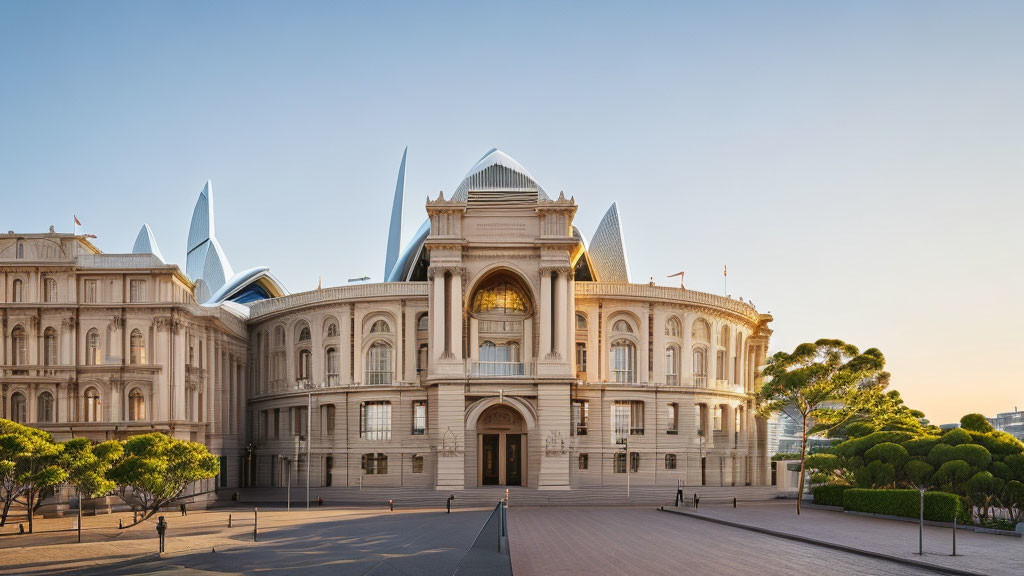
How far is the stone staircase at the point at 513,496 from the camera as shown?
192ft

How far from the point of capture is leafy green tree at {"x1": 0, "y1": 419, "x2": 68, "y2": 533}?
130ft

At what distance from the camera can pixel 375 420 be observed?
7088cm

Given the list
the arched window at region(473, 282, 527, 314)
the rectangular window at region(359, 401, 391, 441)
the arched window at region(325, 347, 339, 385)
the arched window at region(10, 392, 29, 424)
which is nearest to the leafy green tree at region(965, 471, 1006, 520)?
the arched window at region(473, 282, 527, 314)

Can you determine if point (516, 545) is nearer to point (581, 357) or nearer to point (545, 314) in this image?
point (545, 314)

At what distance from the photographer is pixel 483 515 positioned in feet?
162

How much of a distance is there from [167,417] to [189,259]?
5435 centimetres

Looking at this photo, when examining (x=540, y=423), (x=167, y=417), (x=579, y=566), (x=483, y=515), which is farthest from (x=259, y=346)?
(x=579, y=566)

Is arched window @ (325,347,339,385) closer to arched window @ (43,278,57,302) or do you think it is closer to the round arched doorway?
the round arched doorway

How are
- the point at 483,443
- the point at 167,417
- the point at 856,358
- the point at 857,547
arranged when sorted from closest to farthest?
the point at 857,547
the point at 856,358
the point at 167,417
the point at 483,443

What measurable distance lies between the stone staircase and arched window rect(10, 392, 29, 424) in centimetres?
1404

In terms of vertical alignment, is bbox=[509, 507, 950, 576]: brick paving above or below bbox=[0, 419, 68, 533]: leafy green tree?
below

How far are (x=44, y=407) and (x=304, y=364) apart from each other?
846 inches

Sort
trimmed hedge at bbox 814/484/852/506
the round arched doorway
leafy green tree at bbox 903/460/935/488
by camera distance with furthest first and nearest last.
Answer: the round arched doorway
trimmed hedge at bbox 814/484/852/506
leafy green tree at bbox 903/460/935/488

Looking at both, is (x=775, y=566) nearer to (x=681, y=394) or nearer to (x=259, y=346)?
(x=681, y=394)
